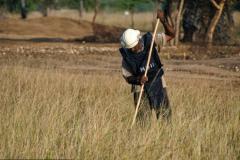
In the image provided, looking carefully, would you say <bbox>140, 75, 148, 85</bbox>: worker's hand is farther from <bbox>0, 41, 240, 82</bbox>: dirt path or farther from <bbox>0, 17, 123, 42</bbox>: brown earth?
<bbox>0, 17, 123, 42</bbox>: brown earth

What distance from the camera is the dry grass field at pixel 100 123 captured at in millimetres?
8406

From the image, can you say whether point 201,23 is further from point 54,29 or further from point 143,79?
point 143,79

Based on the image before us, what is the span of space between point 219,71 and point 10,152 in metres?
12.6

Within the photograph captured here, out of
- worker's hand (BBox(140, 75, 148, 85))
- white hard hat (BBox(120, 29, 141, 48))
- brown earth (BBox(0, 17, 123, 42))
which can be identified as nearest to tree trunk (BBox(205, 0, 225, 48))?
brown earth (BBox(0, 17, 123, 42))

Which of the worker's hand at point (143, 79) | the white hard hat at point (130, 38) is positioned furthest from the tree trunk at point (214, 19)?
the white hard hat at point (130, 38)

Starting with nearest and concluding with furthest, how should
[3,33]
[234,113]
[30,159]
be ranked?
[30,159] → [234,113] → [3,33]

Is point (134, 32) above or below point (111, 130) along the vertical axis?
above

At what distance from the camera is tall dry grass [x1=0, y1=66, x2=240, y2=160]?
329 inches

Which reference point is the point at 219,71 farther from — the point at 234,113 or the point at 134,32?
the point at 134,32

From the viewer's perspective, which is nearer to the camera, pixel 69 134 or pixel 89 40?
pixel 69 134

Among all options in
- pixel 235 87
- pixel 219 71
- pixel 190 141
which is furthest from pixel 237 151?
pixel 219 71

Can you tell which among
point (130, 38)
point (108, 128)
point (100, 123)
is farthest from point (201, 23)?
point (108, 128)

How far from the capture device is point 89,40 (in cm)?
3566

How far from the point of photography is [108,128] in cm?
898
